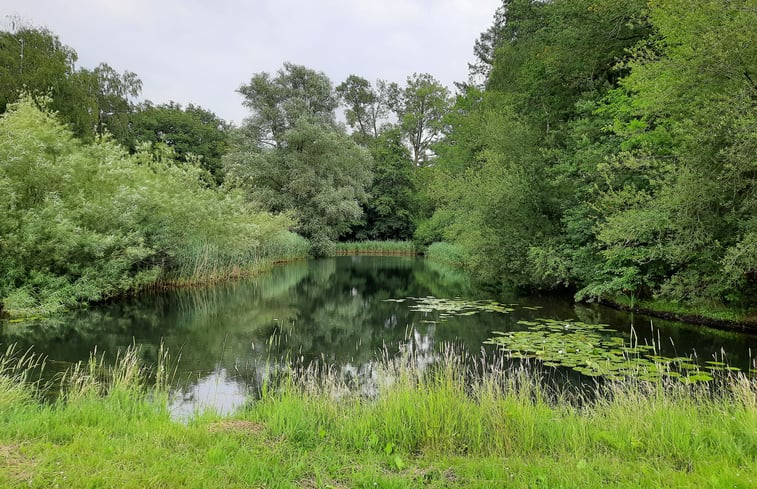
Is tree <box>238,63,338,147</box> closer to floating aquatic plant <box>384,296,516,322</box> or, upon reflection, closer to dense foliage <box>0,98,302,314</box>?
dense foliage <box>0,98,302,314</box>

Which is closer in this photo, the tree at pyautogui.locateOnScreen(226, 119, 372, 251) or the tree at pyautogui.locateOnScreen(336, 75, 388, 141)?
the tree at pyautogui.locateOnScreen(226, 119, 372, 251)

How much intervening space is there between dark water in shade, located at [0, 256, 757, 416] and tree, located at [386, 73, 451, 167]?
131 ft

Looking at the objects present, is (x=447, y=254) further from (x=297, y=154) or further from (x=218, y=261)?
(x=218, y=261)

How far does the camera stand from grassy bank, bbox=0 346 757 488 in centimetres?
346

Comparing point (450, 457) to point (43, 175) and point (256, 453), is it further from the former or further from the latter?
point (43, 175)

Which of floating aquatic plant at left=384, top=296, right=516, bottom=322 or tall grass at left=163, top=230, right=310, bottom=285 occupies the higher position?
tall grass at left=163, top=230, right=310, bottom=285

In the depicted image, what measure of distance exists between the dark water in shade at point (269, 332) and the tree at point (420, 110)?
4007 cm

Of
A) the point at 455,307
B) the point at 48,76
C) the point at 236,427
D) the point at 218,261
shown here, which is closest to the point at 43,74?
the point at 48,76

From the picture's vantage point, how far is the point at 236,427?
4625 mm

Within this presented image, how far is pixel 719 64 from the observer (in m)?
9.67

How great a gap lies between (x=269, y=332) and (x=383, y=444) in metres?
8.42

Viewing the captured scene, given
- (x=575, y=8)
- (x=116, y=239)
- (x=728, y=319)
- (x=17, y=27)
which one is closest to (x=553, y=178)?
(x=575, y=8)

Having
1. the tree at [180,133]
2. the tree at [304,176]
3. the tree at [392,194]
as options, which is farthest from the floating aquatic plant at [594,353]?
the tree at [180,133]

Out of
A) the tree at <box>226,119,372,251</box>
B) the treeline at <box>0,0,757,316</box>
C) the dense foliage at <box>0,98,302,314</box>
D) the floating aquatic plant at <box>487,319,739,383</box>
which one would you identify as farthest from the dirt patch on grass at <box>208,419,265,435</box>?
the tree at <box>226,119,372,251</box>
